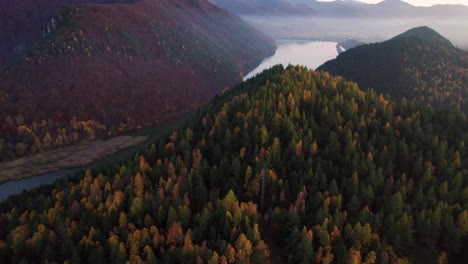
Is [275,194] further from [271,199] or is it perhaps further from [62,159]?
[62,159]

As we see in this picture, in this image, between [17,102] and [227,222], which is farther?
[17,102]

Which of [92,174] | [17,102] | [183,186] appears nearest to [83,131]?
[17,102]

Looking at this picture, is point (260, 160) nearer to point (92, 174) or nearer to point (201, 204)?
point (201, 204)

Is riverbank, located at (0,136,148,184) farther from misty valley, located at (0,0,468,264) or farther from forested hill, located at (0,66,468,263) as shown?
forested hill, located at (0,66,468,263)

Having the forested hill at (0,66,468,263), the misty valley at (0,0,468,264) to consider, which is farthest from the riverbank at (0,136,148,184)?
the forested hill at (0,66,468,263)

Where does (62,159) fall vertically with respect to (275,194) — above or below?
below

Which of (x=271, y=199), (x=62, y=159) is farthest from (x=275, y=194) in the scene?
(x=62, y=159)
